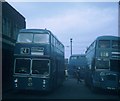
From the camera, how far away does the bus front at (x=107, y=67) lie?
86.1 ft

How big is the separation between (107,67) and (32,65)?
5.90m

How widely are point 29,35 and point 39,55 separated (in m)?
1.70

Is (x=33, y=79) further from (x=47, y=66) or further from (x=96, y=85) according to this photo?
(x=96, y=85)

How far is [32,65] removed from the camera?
23594 millimetres

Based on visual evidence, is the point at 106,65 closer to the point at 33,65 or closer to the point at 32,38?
the point at 33,65

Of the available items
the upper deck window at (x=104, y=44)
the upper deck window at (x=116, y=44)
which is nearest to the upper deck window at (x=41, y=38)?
the upper deck window at (x=104, y=44)

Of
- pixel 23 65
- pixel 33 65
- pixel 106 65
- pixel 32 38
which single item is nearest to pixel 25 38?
pixel 32 38

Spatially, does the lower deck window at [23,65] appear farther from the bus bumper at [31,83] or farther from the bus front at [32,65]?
the bus bumper at [31,83]

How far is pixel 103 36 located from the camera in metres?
27.3

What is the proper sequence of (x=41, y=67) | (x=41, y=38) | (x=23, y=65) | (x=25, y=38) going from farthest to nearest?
(x=25, y=38)
(x=41, y=38)
(x=23, y=65)
(x=41, y=67)

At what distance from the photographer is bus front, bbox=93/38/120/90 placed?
2625 cm

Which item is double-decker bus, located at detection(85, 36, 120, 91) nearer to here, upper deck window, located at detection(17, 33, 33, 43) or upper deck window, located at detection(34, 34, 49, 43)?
upper deck window, located at detection(34, 34, 49, 43)

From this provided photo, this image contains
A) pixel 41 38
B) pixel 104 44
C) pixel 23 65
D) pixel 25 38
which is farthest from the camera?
pixel 104 44

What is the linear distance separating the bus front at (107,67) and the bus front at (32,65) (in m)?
4.61
